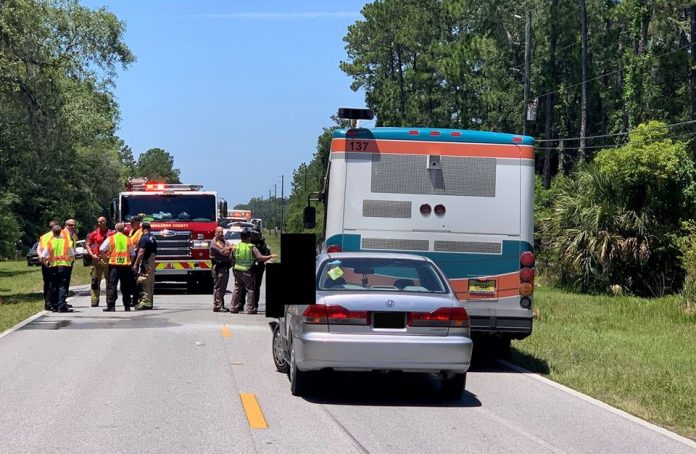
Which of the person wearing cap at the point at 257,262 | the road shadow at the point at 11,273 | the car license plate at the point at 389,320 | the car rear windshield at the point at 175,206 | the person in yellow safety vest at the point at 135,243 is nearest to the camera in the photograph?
the car license plate at the point at 389,320

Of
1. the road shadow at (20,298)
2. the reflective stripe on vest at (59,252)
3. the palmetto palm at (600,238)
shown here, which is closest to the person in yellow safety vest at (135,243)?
the reflective stripe on vest at (59,252)

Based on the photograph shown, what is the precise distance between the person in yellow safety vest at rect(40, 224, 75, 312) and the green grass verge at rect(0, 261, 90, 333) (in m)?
0.51

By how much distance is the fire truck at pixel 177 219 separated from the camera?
84.9 ft

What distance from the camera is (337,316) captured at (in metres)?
9.80

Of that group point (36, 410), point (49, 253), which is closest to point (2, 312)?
point (49, 253)

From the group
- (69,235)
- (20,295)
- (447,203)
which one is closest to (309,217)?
(447,203)

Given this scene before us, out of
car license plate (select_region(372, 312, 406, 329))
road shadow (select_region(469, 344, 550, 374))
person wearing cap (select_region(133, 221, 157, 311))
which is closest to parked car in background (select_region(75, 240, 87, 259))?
person wearing cap (select_region(133, 221, 157, 311))

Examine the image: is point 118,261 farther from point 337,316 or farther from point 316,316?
point 337,316

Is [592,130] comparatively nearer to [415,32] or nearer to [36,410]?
[415,32]

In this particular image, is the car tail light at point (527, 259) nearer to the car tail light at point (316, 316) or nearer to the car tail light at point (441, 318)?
the car tail light at point (441, 318)

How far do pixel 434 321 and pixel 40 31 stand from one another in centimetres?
1987

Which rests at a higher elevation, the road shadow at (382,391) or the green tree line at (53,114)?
the green tree line at (53,114)

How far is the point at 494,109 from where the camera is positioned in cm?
6238

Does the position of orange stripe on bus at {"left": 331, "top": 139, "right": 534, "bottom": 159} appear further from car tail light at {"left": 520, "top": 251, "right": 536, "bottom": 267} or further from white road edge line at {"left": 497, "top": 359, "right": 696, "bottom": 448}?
white road edge line at {"left": 497, "top": 359, "right": 696, "bottom": 448}
